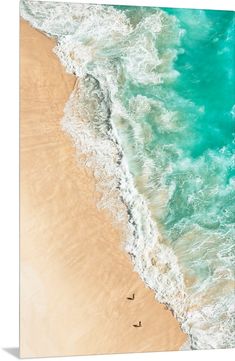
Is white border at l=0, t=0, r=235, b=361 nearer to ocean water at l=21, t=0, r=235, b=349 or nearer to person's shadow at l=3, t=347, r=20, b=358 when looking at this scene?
person's shadow at l=3, t=347, r=20, b=358

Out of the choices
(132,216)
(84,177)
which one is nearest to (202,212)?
(132,216)

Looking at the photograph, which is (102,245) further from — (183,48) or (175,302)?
(183,48)

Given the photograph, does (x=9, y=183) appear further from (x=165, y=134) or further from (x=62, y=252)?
(x=165, y=134)

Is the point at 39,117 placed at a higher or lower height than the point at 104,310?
higher

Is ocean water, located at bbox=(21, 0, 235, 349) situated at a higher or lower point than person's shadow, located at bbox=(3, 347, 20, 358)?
higher

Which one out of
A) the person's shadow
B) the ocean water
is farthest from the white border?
the ocean water

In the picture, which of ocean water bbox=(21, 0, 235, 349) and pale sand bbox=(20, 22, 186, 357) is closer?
pale sand bbox=(20, 22, 186, 357)
